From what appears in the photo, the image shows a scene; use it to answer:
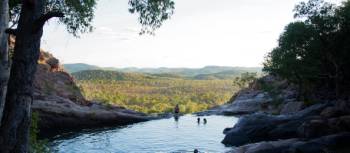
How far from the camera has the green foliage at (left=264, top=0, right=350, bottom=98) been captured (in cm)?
5056

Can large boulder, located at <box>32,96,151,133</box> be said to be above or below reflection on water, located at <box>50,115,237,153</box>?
above

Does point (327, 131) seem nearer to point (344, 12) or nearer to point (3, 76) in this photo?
point (344, 12)

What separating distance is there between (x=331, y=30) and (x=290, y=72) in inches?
465

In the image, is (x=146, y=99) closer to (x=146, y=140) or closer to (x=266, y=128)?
(x=146, y=140)

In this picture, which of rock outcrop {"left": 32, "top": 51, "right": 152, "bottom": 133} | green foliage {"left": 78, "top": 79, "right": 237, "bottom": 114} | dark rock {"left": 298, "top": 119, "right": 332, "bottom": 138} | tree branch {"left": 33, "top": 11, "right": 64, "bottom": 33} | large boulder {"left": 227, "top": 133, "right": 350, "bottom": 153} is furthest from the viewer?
green foliage {"left": 78, "top": 79, "right": 237, "bottom": 114}

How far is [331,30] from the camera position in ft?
169

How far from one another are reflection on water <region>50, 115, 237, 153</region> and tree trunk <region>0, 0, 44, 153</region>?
2961 centimetres

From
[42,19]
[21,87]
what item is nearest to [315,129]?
[21,87]

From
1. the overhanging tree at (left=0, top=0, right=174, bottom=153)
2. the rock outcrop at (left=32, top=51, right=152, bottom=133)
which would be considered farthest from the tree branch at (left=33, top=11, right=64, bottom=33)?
the rock outcrop at (left=32, top=51, right=152, bottom=133)

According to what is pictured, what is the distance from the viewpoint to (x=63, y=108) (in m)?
57.8

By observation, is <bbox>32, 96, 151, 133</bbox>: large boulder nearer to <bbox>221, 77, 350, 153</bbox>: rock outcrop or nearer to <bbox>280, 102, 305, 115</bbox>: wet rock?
<bbox>221, 77, 350, 153</bbox>: rock outcrop

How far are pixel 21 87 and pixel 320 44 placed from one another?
46.1 meters

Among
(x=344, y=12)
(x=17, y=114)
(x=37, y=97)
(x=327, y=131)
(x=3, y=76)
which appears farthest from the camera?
(x=37, y=97)

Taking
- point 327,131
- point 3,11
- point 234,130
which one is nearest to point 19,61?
point 3,11
